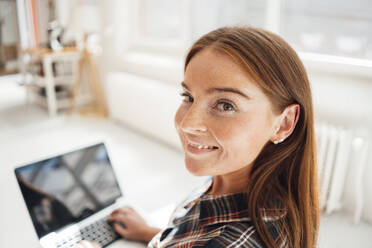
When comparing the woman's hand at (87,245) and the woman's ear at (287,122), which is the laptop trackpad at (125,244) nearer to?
the woman's hand at (87,245)

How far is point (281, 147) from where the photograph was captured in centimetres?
A: 80

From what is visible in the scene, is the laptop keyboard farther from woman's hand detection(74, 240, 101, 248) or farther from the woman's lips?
the woman's lips

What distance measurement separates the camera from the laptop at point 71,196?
1025 millimetres

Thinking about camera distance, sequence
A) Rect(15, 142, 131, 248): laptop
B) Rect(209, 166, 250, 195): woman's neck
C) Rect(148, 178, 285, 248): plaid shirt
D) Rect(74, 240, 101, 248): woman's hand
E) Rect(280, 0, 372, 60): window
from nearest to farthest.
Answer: Rect(148, 178, 285, 248): plaid shirt, Rect(209, 166, 250, 195): woman's neck, Rect(74, 240, 101, 248): woman's hand, Rect(15, 142, 131, 248): laptop, Rect(280, 0, 372, 60): window

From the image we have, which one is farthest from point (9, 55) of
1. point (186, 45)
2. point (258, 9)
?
point (258, 9)

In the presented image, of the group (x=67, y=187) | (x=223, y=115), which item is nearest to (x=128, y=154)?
(x=67, y=187)

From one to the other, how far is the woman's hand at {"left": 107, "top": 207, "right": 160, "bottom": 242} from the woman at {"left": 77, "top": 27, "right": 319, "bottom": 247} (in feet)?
0.91

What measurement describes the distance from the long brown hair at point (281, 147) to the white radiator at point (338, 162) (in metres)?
1.07

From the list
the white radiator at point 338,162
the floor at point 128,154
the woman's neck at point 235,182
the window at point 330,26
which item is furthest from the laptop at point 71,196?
the window at point 330,26

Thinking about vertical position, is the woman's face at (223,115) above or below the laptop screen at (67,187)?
above

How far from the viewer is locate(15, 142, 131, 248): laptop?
3.36 feet

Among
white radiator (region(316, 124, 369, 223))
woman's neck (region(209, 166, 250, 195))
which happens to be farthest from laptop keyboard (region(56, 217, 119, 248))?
white radiator (region(316, 124, 369, 223))

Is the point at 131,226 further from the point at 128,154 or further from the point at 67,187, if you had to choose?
the point at 128,154

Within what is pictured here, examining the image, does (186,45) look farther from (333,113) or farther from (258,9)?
(333,113)
